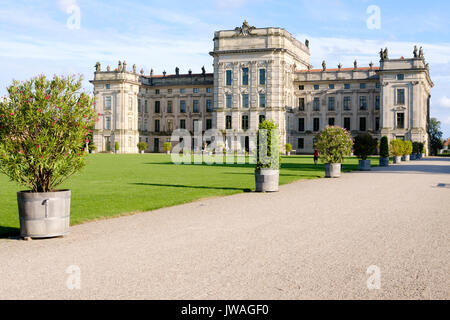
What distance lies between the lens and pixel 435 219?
36.7 ft

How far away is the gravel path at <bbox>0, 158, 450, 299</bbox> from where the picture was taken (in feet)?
18.6

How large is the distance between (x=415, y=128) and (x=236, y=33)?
2946 centimetres

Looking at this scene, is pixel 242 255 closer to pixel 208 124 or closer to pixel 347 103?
pixel 347 103

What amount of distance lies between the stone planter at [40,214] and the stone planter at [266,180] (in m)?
9.36

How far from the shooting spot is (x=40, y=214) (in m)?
8.73

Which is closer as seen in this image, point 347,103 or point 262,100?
point 262,100

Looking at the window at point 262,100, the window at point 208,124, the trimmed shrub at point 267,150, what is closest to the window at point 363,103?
the window at point 262,100

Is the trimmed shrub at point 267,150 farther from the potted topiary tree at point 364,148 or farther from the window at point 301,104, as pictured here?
the window at point 301,104

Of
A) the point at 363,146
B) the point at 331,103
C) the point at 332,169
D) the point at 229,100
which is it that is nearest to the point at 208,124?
the point at 229,100

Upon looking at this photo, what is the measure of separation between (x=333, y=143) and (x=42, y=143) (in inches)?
744

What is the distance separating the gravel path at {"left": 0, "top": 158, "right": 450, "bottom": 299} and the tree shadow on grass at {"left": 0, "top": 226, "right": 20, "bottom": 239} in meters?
0.57

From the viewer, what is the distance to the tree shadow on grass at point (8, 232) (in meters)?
9.19

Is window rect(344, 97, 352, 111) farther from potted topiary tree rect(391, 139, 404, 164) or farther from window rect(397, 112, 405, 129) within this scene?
potted topiary tree rect(391, 139, 404, 164)
